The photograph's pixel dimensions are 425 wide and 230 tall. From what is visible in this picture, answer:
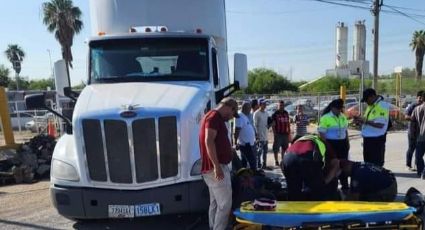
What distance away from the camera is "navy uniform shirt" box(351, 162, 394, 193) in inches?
240

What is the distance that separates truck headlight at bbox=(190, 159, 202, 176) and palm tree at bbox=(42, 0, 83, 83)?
36.2 metres

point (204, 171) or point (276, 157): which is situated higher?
point (204, 171)

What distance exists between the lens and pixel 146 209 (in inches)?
219

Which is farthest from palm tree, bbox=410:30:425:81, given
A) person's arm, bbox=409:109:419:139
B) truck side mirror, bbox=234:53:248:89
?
truck side mirror, bbox=234:53:248:89

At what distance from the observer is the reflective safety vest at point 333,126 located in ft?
25.8

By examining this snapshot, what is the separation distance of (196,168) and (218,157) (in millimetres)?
442

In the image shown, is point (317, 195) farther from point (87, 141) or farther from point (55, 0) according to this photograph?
point (55, 0)

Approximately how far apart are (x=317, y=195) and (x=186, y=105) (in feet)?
6.71

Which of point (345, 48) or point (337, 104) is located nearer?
point (337, 104)

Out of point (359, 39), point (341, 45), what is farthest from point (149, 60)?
point (341, 45)

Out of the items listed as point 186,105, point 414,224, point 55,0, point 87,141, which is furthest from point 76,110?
point 55,0

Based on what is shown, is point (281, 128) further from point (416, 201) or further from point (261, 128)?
point (416, 201)

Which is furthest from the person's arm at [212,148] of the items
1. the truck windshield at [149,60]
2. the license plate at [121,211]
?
the truck windshield at [149,60]

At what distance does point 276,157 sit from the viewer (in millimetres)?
11438
